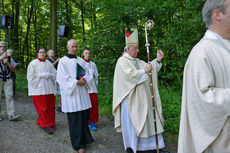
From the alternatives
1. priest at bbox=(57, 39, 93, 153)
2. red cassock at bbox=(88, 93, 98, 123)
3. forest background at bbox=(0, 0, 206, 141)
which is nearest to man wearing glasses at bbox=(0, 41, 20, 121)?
forest background at bbox=(0, 0, 206, 141)

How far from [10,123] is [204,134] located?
20.0 ft

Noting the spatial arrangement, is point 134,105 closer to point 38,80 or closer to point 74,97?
point 74,97

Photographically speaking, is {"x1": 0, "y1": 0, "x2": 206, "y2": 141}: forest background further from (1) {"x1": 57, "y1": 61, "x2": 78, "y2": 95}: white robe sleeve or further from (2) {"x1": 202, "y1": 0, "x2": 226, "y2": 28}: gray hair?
(2) {"x1": 202, "y1": 0, "x2": 226, "y2": 28}: gray hair

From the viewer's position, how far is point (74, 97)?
14.3 ft

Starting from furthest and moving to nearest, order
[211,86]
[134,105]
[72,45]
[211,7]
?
[72,45], [134,105], [211,7], [211,86]

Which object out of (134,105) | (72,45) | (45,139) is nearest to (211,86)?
(134,105)

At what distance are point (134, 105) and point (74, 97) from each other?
1294mm

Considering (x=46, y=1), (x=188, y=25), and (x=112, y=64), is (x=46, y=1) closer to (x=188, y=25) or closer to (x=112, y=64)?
(x=112, y=64)

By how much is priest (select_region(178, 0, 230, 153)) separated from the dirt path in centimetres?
331

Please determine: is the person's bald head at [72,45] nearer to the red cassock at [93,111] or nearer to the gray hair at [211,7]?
the red cassock at [93,111]

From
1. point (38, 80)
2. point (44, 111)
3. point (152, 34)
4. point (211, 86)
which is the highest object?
point (152, 34)

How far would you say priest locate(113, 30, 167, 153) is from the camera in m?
4.04

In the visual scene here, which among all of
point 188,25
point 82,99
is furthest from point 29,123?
point 188,25

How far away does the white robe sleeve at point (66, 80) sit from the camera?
14.0ft
